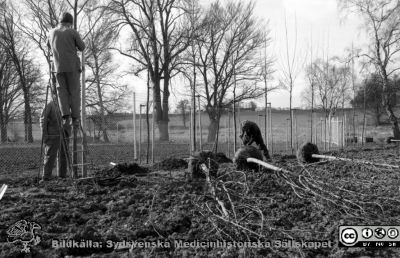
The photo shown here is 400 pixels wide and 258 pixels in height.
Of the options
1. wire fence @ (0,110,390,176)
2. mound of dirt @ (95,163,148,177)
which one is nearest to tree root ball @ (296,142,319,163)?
mound of dirt @ (95,163,148,177)

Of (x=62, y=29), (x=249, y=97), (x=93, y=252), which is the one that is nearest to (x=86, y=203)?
(x=93, y=252)

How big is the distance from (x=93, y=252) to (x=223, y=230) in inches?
46.3

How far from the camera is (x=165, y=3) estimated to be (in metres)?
34.1

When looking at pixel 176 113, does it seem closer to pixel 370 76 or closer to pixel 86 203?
pixel 86 203

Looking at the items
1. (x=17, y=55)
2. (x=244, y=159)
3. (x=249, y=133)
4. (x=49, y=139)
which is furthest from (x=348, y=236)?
(x=17, y=55)

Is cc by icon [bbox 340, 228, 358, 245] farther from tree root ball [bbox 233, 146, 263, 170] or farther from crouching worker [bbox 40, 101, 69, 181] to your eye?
crouching worker [bbox 40, 101, 69, 181]

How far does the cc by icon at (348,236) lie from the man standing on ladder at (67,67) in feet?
15.6

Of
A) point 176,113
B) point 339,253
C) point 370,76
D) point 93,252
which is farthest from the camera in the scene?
point 370,76

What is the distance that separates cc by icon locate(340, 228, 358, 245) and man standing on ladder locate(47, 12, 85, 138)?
4746 millimetres

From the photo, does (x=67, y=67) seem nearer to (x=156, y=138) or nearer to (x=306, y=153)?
(x=306, y=153)

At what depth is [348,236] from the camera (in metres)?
3.37

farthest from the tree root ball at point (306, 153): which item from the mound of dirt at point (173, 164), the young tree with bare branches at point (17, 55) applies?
the young tree with bare branches at point (17, 55)

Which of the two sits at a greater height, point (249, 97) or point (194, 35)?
point (194, 35)

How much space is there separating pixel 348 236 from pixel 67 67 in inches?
196
